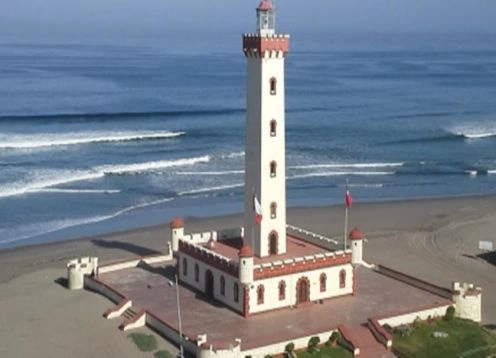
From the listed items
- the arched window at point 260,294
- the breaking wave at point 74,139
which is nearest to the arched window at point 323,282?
the arched window at point 260,294

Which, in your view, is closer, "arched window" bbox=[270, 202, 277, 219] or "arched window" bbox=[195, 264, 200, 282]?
"arched window" bbox=[270, 202, 277, 219]

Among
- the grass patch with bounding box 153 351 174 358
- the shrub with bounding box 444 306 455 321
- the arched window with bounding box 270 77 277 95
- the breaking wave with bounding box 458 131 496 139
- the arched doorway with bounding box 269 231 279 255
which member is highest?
the arched window with bounding box 270 77 277 95

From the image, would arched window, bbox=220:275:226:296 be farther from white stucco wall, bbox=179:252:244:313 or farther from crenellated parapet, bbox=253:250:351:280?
crenellated parapet, bbox=253:250:351:280

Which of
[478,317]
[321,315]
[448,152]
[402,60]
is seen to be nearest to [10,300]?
[321,315]

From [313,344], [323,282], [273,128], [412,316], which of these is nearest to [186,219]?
[323,282]

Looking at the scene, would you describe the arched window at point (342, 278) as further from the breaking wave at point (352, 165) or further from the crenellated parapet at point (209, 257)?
the breaking wave at point (352, 165)

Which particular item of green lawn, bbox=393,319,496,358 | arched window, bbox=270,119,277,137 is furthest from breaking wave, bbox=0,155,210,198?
green lawn, bbox=393,319,496,358
